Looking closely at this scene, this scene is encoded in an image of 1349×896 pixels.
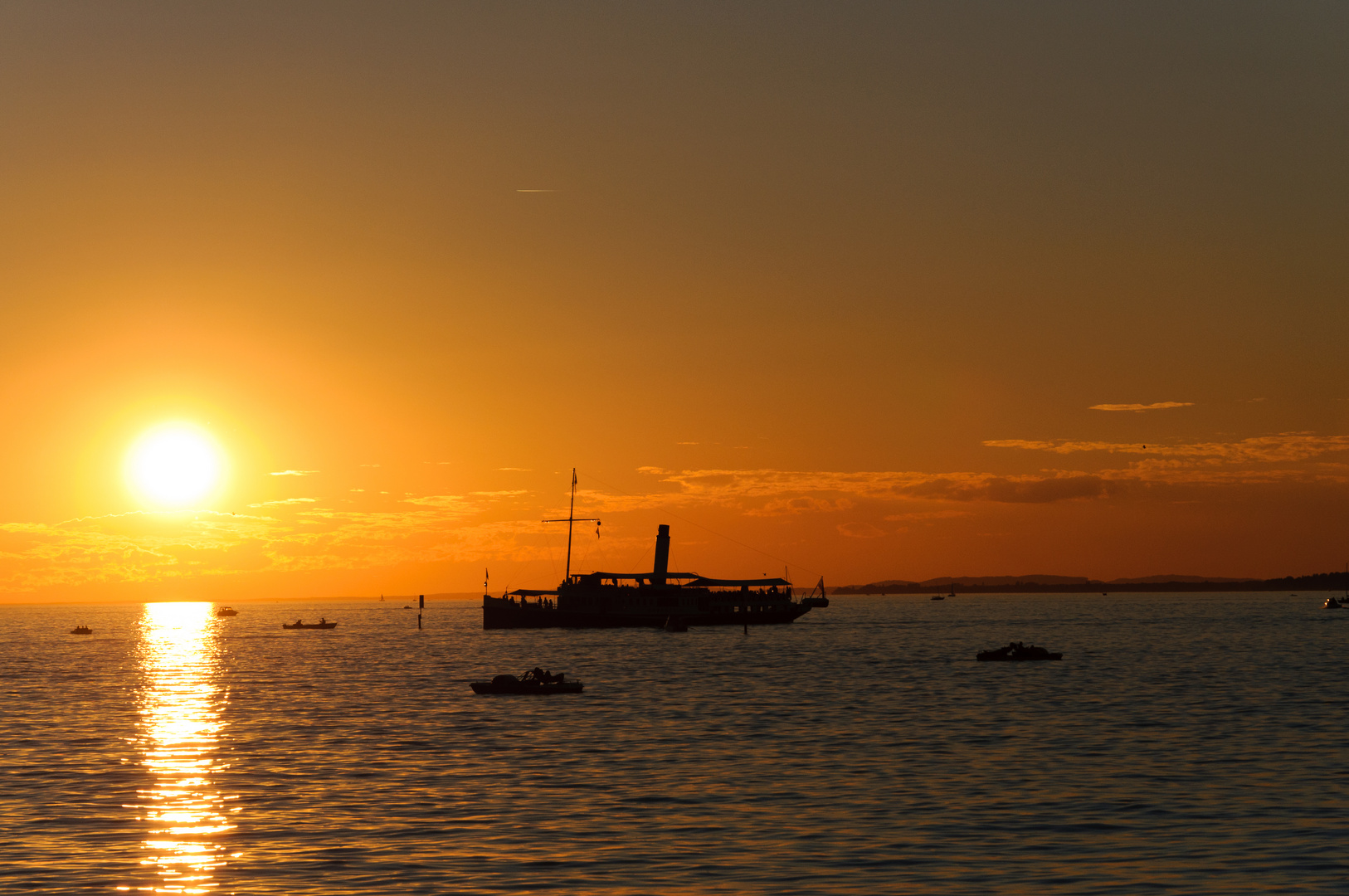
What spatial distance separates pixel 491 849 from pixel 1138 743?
32.0 meters

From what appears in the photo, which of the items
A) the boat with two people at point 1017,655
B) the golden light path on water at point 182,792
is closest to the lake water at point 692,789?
the golden light path on water at point 182,792

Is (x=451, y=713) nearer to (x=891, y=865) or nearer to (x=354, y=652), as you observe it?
(x=891, y=865)

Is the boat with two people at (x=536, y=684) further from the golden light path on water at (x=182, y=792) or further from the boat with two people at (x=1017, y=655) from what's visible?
the boat with two people at (x=1017, y=655)

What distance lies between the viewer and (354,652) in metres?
167

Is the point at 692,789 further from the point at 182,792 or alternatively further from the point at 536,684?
the point at 536,684

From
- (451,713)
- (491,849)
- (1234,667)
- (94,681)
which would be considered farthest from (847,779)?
(94,681)

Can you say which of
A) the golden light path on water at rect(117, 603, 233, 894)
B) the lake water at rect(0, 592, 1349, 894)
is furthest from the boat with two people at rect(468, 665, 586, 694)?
the golden light path on water at rect(117, 603, 233, 894)

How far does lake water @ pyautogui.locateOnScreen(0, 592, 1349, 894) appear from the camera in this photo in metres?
29.8

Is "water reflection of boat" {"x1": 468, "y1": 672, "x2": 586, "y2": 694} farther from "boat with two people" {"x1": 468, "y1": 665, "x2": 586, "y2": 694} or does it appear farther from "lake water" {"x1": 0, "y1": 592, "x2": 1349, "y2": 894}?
"lake water" {"x1": 0, "y1": 592, "x2": 1349, "y2": 894}

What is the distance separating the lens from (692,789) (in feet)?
139

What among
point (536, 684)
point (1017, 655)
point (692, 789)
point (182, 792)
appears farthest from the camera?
point (1017, 655)

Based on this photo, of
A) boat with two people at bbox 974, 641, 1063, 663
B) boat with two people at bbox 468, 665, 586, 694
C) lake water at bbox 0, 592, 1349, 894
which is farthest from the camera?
boat with two people at bbox 974, 641, 1063, 663

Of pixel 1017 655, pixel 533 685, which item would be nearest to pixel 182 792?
pixel 533 685

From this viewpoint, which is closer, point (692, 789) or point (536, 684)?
point (692, 789)
